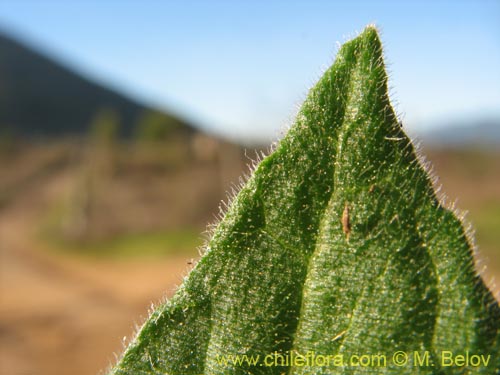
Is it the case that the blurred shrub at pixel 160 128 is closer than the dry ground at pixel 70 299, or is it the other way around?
the dry ground at pixel 70 299

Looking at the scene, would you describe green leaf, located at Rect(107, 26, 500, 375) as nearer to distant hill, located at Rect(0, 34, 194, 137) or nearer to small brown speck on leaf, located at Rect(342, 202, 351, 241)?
small brown speck on leaf, located at Rect(342, 202, 351, 241)

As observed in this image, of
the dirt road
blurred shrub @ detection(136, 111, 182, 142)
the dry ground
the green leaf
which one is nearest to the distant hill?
blurred shrub @ detection(136, 111, 182, 142)

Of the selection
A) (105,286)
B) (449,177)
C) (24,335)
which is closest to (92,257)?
(105,286)

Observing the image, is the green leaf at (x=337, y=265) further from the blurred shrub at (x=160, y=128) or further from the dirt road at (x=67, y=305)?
the blurred shrub at (x=160, y=128)

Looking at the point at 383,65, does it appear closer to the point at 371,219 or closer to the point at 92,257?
the point at 371,219

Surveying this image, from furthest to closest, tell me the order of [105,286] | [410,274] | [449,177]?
[449,177]
[105,286]
[410,274]

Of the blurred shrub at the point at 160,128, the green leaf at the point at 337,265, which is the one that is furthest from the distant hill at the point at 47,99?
the green leaf at the point at 337,265
